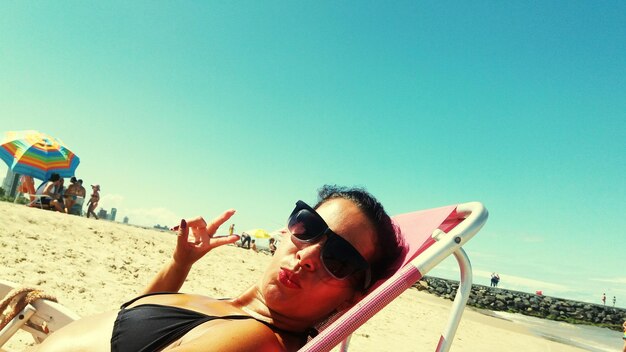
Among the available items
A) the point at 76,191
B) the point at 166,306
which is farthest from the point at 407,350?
the point at 76,191

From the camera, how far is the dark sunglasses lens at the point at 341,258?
1671mm

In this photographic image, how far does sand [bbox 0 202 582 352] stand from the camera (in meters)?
5.48

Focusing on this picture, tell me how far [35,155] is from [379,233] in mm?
13566

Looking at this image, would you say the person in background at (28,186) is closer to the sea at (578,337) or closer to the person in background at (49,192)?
the person in background at (49,192)

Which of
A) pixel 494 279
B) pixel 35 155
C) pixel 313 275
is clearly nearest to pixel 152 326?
pixel 313 275

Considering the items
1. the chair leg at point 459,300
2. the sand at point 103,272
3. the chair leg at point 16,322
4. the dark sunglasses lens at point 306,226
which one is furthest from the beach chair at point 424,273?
the sand at point 103,272

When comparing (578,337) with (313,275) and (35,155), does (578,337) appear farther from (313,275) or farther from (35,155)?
(35,155)

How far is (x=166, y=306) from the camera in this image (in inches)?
58.8

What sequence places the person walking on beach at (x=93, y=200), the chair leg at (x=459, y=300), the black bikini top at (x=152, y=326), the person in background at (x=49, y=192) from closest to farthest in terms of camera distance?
the black bikini top at (x=152, y=326) < the chair leg at (x=459, y=300) < the person in background at (x=49, y=192) < the person walking on beach at (x=93, y=200)

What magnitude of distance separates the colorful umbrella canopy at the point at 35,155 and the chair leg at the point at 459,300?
13847 mm

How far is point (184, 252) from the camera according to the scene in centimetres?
220

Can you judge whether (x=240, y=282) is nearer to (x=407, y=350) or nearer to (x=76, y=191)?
(x=407, y=350)

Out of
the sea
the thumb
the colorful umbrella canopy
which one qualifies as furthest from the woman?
the sea

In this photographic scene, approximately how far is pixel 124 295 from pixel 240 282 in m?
4.12
